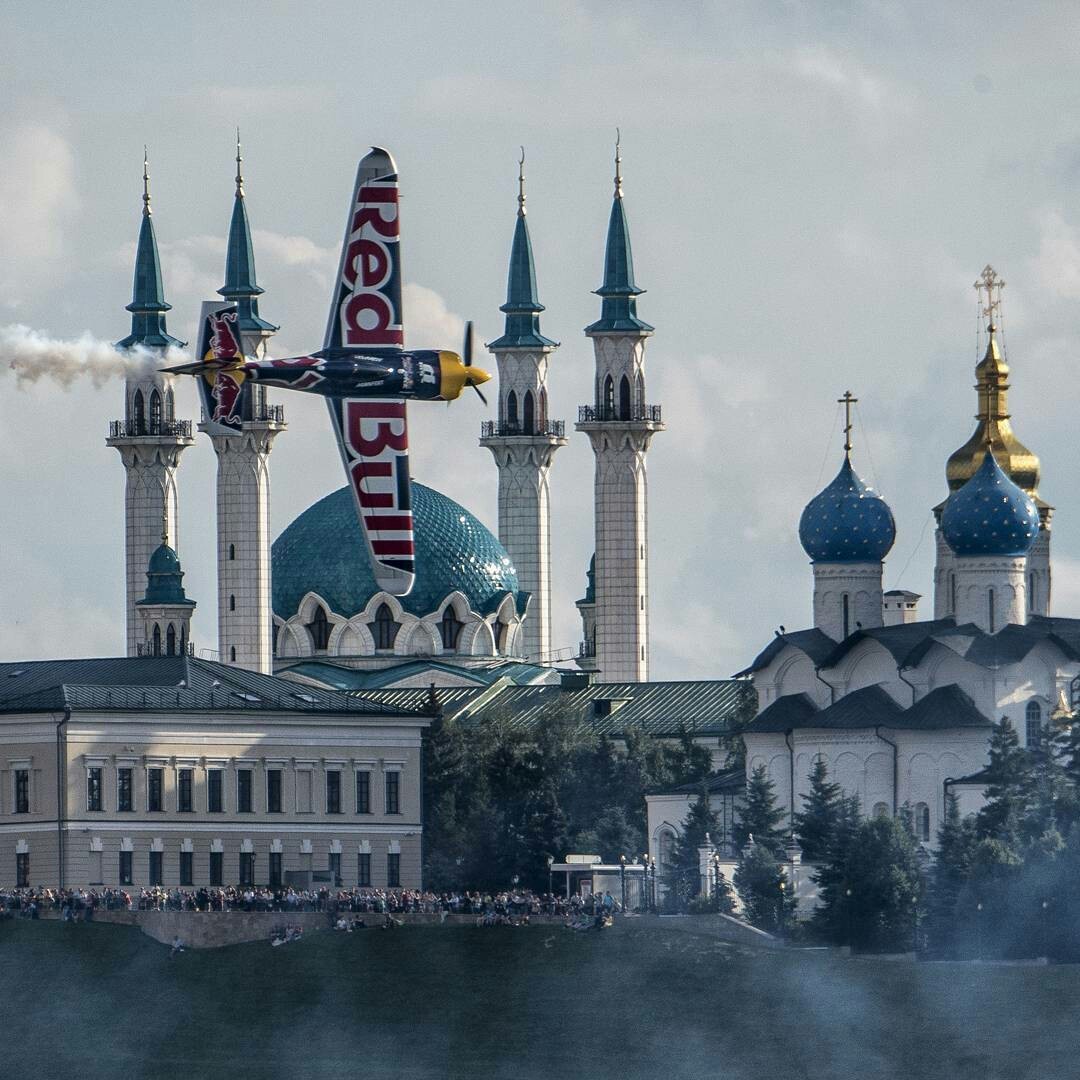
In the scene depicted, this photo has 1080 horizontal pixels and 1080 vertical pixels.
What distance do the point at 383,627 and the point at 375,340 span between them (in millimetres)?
76337

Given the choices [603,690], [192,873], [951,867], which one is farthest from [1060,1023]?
[603,690]

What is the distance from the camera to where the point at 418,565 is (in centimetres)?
19075

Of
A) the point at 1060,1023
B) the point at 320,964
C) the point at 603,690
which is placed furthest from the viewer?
the point at 603,690

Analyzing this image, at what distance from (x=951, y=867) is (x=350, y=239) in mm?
31234

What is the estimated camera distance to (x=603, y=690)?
18400cm

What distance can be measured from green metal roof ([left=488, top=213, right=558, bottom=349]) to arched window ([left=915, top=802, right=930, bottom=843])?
1481 inches

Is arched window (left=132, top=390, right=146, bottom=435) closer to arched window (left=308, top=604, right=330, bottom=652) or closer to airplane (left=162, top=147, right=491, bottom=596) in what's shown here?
arched window (left=308, top=604, right=330, bottom=652)

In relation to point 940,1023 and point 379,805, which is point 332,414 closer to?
point 940,1023

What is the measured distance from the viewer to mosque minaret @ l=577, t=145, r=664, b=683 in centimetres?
18600

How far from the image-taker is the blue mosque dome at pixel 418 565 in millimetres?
190625

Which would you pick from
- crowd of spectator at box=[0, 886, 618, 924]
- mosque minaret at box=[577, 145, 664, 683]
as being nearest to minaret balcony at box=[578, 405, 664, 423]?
mosque minaret at box=[577, 145, 664, 683]

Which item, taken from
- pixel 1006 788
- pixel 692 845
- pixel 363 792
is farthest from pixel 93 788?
pixel 1006 788

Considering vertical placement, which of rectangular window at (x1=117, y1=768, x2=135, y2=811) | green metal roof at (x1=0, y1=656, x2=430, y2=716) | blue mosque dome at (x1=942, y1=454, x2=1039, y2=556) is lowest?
rectangular window at (x1=117, y1=768, x2=135, y2=811)

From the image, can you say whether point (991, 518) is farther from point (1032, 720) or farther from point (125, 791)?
point (125, 791)
